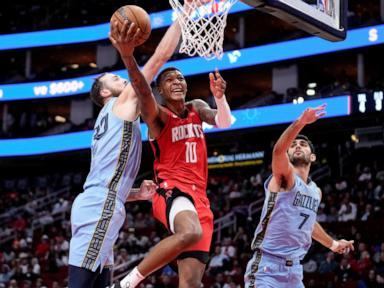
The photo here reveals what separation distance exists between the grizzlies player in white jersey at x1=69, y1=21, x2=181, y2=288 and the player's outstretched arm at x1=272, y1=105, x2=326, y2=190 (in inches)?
49.6

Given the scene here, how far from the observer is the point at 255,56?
23031mm

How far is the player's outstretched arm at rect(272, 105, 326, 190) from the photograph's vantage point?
5797 millimetres

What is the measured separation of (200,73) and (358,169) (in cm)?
640

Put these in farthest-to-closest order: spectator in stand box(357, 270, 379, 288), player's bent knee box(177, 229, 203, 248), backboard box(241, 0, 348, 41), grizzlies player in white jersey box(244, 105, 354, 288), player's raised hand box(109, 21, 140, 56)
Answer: spectator in stand box(357, 270, 379, 288) → grizzlies player in white jersey box(244, 105, 354, 288) → backboard box(241, 0, 348, 41) → player's bent knee box(177, 229, 203, 248) → player's raised hand box(109, 21, 140, 56)

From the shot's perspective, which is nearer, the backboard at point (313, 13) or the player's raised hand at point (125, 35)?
the player's raised hand at point (125, 35)

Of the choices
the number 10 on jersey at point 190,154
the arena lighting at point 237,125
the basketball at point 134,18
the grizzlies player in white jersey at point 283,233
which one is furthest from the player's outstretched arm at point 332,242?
the arena lighting at point 237,125

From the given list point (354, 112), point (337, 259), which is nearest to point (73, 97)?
point (354, 112)

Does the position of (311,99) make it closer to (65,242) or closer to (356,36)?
(356,36)

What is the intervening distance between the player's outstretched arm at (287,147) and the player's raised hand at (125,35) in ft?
5.60

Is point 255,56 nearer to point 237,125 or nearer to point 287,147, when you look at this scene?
point 237,125

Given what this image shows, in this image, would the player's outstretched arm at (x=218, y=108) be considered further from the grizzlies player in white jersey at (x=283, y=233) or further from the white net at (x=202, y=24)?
the grizzlies player in white jersey at (x=283, y=233)

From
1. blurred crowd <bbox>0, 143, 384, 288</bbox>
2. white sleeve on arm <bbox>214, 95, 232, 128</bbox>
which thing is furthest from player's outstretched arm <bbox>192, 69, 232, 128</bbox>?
blurred crowd <bbox>0, 143, 384, 288</bbox>

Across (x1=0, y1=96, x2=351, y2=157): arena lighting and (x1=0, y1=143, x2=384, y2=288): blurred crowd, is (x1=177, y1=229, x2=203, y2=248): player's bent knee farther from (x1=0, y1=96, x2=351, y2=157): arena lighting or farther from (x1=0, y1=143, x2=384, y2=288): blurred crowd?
(x1=0, y1=96, x2=351, y2=157): arena lighting

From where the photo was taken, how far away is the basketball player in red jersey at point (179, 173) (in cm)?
494
